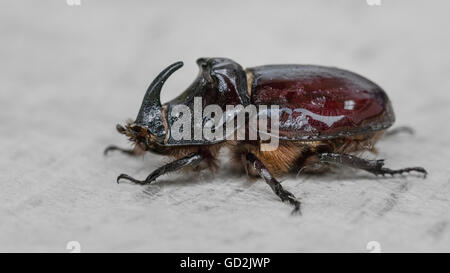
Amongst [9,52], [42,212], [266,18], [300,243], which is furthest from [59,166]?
[266,18]

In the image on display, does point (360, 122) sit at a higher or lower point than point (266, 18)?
lower

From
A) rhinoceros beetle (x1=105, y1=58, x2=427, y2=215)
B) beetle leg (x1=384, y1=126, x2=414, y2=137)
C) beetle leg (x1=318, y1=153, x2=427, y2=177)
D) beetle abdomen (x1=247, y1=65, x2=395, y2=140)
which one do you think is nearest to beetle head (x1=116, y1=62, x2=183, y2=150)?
rhinoceros beetle (x1=105, y1=58, x2=427, y2=215)

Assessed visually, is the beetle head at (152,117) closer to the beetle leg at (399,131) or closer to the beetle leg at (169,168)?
the beetle leg at (169,168)

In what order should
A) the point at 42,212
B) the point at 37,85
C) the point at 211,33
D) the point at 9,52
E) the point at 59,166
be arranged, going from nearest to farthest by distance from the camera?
the point at 42,212, the point at 59,166, the point at 37,85, the point at 9,52, the point at 211,33

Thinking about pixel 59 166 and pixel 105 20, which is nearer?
pixel 59 166

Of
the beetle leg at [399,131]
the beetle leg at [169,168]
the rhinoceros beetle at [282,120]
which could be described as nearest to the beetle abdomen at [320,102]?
the rhinoceros beetle at [282,120]

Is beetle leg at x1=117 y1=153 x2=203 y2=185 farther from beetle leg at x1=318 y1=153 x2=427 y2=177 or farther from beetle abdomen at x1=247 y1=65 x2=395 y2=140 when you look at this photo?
beetle leg at x1=318 y1=153 x2=427 y2=177

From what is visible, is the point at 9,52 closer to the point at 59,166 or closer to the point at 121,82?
the point at 121,82

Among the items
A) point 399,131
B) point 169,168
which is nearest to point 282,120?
point 169,168

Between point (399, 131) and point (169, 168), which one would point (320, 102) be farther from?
point (399, 131)
